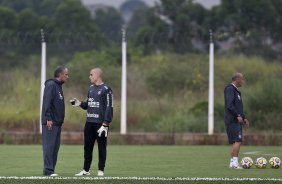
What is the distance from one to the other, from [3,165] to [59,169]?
1.32m

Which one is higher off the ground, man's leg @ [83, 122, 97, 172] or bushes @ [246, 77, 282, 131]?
bushes @ [246, 77, 282, 131]

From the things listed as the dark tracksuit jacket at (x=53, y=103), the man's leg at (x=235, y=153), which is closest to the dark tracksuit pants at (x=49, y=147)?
the dark tracksuit jacket at (x=53, y=103)

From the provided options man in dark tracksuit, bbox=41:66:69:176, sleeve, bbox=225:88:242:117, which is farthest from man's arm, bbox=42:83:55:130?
sleeve, bbox=225:88:242:117

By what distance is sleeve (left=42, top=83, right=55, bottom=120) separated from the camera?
747 inches

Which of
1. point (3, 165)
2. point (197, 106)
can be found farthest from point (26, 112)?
point (3, 165)

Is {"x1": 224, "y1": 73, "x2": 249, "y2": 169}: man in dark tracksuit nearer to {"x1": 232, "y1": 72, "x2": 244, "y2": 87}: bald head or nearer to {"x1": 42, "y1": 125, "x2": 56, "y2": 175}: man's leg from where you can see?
{"x1": 232, "y1": 72, "x2": 244, "y2": 87}: bald head

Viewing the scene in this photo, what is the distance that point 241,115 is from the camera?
21.8 m

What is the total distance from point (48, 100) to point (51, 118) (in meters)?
0.33

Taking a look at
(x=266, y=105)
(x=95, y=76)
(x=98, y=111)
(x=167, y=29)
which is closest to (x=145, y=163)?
(x=98, y=111)

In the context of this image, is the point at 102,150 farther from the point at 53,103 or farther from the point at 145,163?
the point at 145,163

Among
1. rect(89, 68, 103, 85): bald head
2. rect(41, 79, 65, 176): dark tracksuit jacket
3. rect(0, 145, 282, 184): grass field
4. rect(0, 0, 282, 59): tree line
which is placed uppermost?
rect(0, 0, 282, 59): tree line

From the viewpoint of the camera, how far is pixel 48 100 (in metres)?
19.0

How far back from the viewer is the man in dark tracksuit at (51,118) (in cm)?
1902

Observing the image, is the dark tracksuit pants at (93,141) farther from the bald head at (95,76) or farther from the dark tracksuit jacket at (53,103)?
the bald head at (95,76)
